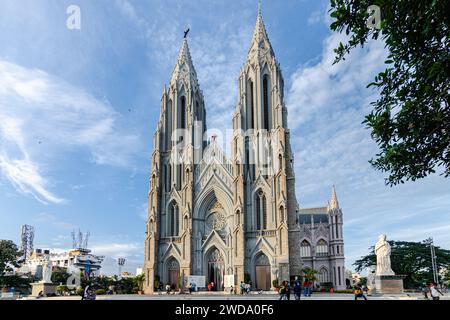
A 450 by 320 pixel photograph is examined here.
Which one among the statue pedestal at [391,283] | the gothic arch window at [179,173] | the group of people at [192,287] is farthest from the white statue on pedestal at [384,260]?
the gothic arch window at [179,173]

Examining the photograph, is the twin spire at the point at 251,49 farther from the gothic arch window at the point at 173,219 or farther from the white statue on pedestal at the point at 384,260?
the white statue on pedestal at the point at 384,260

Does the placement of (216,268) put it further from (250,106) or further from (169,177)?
(250,106)

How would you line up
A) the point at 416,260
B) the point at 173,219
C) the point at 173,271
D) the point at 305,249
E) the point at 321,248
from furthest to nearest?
the point at 305,249 < the point at 321,248 < the point at 416,260 < the point at 173,219 < the point at 173,271

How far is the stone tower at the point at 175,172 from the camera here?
151ft

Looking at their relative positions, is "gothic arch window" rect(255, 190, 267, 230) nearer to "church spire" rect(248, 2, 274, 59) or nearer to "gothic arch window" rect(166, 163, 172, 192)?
"gothic arch window" rect(166, 163, 172, 192)

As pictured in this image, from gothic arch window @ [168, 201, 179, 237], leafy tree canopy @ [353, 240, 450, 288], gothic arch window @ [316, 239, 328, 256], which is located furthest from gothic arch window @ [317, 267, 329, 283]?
gothic arch window @ [168, 201, 179, 237]

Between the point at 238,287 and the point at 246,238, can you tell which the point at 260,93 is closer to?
the point at 246,238

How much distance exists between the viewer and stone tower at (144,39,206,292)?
46.1m

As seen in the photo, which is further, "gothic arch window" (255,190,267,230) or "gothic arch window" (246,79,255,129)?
"gothic arch window" (246,79,255,129)

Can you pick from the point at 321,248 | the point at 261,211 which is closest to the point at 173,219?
the point at 261,211

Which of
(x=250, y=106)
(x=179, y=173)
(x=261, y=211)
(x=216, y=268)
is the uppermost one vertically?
(x=250, y=106)

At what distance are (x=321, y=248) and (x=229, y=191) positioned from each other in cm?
2466

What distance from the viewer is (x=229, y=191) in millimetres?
45875
